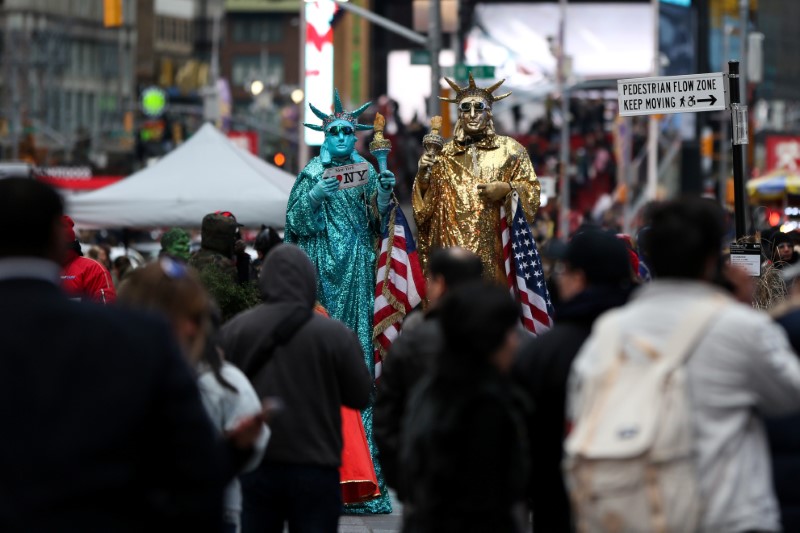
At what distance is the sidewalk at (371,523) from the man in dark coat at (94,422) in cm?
531

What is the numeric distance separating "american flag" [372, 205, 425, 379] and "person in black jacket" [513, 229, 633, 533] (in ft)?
15.6

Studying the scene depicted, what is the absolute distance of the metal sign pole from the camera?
11.5 metres

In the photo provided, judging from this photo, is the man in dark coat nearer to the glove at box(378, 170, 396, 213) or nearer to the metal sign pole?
the glove at box(378, 170, 396, 213)

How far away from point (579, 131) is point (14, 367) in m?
46.5

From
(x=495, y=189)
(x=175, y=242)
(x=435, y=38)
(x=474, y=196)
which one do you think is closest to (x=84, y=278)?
(x=175, y=242)

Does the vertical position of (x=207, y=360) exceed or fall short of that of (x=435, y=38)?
it falls short

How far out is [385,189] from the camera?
429 inches

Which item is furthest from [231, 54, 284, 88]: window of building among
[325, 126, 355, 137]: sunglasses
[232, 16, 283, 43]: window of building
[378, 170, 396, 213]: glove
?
[378, 170, 396, 213]: glove

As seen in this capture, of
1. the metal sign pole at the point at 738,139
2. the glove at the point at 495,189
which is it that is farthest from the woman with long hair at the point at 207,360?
the metal sign pole at the point at 738,139

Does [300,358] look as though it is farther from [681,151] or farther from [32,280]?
[681,151]

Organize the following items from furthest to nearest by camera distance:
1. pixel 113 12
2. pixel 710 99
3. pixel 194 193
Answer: pixel 113 12 → pixel 194 193 → pixel 710 99

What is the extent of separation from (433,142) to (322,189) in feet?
2.34

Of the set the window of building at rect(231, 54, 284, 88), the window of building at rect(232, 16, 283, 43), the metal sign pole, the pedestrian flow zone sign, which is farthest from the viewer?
the window of building at rect(232, 16, 283, 43)

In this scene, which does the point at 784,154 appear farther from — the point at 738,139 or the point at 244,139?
the point at 738,139
